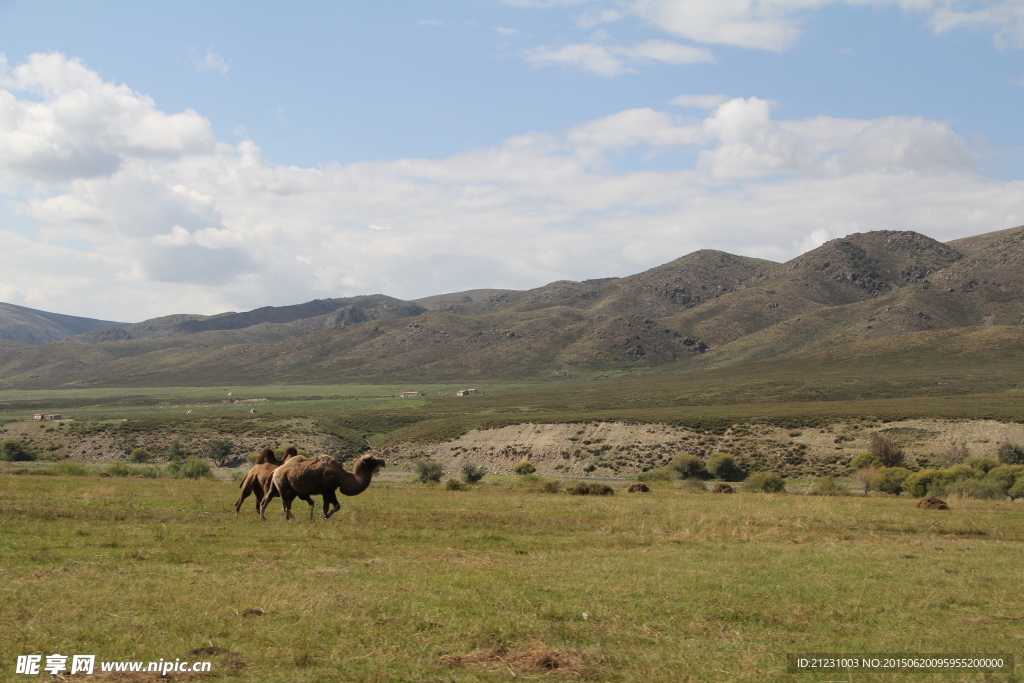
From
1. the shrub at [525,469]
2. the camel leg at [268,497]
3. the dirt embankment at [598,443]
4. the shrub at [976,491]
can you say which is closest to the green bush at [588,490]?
the camel leg at [268,497]

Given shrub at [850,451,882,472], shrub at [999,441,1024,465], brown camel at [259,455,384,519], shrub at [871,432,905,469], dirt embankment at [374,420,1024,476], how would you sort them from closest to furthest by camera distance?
brown camel at [259,455,384,519], shrub at [850,451,882,472], shrub at [999,441,1024,465], shrub at [871,432,905,469], dirt embankment at [374,420,1024,476]

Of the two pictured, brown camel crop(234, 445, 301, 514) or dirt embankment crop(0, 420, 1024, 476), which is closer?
brown camel crop(234, 445, 301, 514)

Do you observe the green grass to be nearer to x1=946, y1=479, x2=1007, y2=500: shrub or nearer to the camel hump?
the camel hump

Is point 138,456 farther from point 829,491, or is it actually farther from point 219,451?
point 829,491

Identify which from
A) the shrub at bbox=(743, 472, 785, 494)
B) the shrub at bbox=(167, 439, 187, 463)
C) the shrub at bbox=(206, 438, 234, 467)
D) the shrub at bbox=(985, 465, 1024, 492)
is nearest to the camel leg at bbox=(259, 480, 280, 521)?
the shrub at bbox=(743, 472, 785, 494)

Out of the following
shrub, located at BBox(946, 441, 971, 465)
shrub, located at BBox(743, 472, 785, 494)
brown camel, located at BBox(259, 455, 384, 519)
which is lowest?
shrub, located at BBox(946, 441, 971, 465)

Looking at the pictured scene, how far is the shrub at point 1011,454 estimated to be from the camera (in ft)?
197

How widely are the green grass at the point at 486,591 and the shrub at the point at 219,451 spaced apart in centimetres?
6173

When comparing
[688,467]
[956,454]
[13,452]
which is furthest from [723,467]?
[13,452]

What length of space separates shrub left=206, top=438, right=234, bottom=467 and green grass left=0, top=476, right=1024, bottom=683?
203 feet

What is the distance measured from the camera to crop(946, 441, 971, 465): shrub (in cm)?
6088

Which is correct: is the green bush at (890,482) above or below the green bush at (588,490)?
below

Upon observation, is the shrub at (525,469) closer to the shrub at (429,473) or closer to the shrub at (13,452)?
the shrub at (429,473)

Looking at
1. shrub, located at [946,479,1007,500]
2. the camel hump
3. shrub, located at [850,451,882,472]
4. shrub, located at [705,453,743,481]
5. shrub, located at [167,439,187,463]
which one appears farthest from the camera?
shrub, located at [167,439,187,463]
